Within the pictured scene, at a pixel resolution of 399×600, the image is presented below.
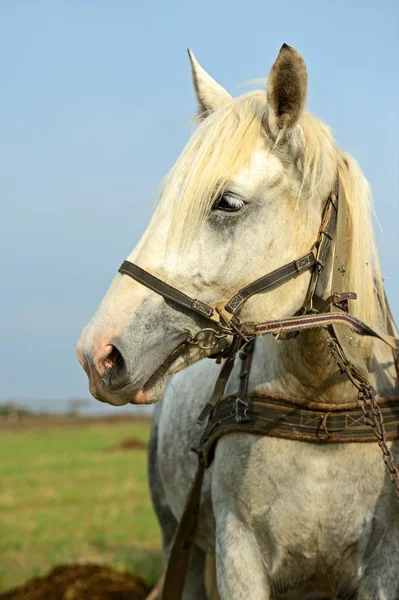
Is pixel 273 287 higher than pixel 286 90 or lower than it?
lower

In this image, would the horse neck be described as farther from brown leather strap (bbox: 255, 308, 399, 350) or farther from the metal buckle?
the metal buckle

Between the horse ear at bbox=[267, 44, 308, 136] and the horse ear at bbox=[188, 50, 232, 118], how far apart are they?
695 millimetres

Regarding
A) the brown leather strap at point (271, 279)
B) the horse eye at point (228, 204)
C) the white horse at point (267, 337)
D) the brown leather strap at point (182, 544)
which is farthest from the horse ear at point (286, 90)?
the brown leather strap at point (182, 544)

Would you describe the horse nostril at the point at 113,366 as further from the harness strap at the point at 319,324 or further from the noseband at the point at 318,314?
the harness strap at the point at 319,324

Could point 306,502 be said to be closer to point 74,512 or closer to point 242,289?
point 242,289

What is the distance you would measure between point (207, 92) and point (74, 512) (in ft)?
31.7

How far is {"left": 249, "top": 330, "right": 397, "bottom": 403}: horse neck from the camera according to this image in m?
3.40

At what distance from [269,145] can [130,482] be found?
45.4 feet

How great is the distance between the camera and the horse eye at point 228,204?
9.68 feet

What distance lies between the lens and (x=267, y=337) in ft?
12.1

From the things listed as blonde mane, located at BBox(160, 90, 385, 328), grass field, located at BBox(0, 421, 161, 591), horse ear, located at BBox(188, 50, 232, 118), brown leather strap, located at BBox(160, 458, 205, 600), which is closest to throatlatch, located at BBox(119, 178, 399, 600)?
blonde mane, located at BBox(160, 90, 385, 328)

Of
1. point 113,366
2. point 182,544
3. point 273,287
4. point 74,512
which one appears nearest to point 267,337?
point 273,287

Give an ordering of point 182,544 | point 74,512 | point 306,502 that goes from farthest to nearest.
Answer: point 74,512
point 182,544
point 306,502

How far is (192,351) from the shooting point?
3.03m
